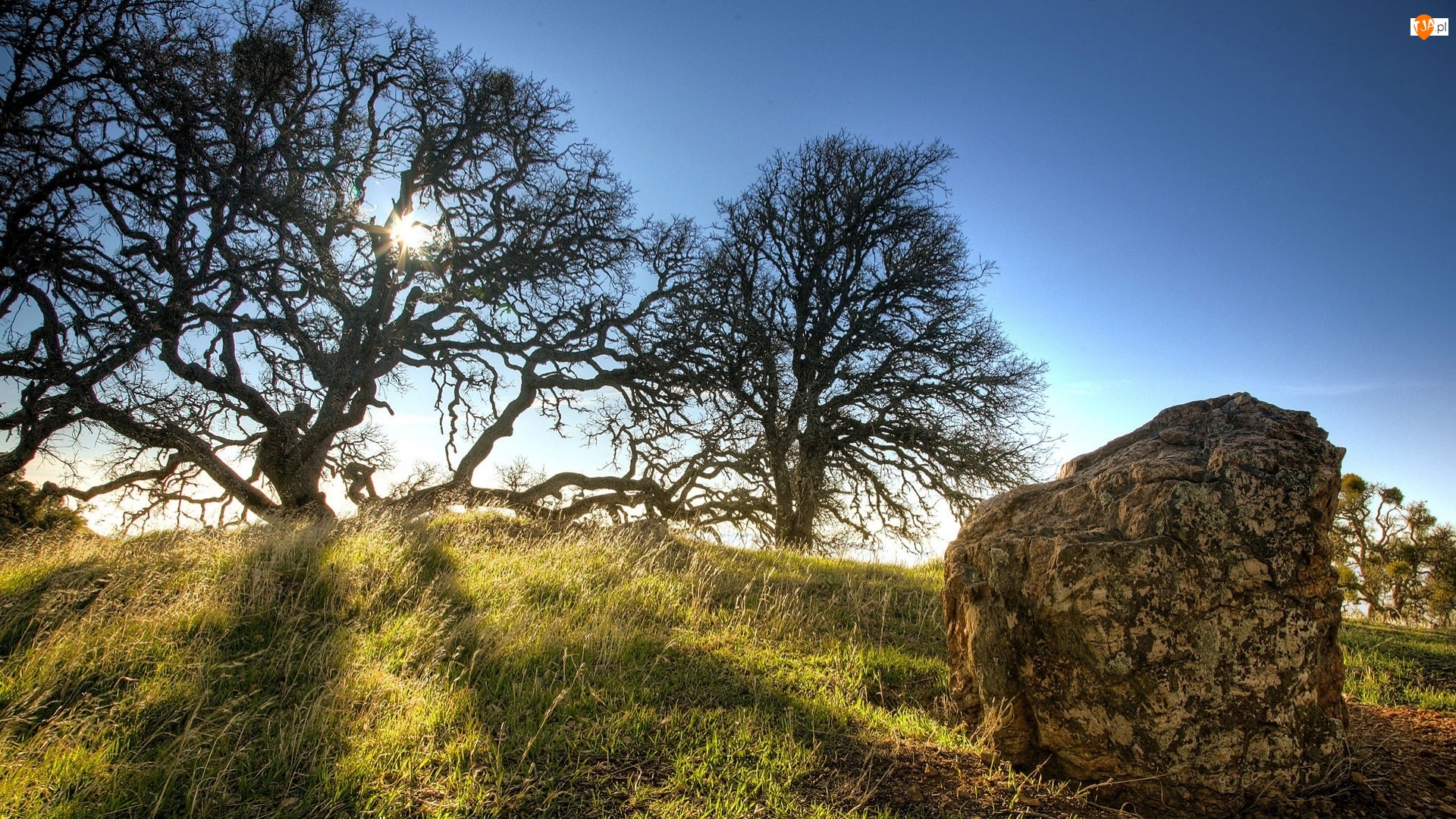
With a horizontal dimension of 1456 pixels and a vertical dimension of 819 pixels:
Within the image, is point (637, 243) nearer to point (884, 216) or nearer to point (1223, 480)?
point (884, 216)

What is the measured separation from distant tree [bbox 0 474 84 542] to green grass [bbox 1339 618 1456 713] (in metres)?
16.2

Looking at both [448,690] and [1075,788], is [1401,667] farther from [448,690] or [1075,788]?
[448,690]

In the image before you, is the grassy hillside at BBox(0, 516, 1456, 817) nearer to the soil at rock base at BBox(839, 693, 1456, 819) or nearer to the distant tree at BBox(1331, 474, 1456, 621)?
the soil at rock base at BBox(839, 693, 1456, 819)

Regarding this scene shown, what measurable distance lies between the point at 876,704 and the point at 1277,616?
254 cm

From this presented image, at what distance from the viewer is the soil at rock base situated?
316 cm

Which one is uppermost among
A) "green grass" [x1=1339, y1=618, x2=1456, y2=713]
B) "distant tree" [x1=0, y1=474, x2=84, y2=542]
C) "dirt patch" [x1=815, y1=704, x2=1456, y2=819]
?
"distant tree" [x1=0, y1=474, x2=84, y2=542]

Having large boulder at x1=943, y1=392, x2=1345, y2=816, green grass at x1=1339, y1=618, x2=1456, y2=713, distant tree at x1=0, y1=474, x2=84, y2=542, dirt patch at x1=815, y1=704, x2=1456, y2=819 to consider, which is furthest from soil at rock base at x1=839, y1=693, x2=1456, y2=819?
distant tree at x1=0, y1=474, x2=84, y2=542

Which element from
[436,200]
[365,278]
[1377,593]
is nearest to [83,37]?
[365,278]

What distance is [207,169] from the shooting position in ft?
34.7

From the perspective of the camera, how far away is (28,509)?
1089 centimetres

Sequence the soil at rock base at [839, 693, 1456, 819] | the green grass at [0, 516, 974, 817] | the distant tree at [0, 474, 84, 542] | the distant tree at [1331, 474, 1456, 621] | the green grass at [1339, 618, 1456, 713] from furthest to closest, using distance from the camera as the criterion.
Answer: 1. the distant tree at [1331, 474, 1456, 621]
2. the distant tree at [0, 474, 84, 542]
3. the green grass at [1339, 618, 1456, 713]
4. the green grass at [0, 516, 974, 817]
5. the soil at rock base at [839, 693, 1456, 819]

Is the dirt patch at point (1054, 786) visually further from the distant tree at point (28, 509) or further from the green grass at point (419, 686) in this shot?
the distant tree at point (28, 509)

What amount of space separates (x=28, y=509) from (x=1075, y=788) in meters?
15.8

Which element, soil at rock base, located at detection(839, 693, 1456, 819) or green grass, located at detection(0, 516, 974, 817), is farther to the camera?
green grass, located at detection(0, 516, 974, 817)
